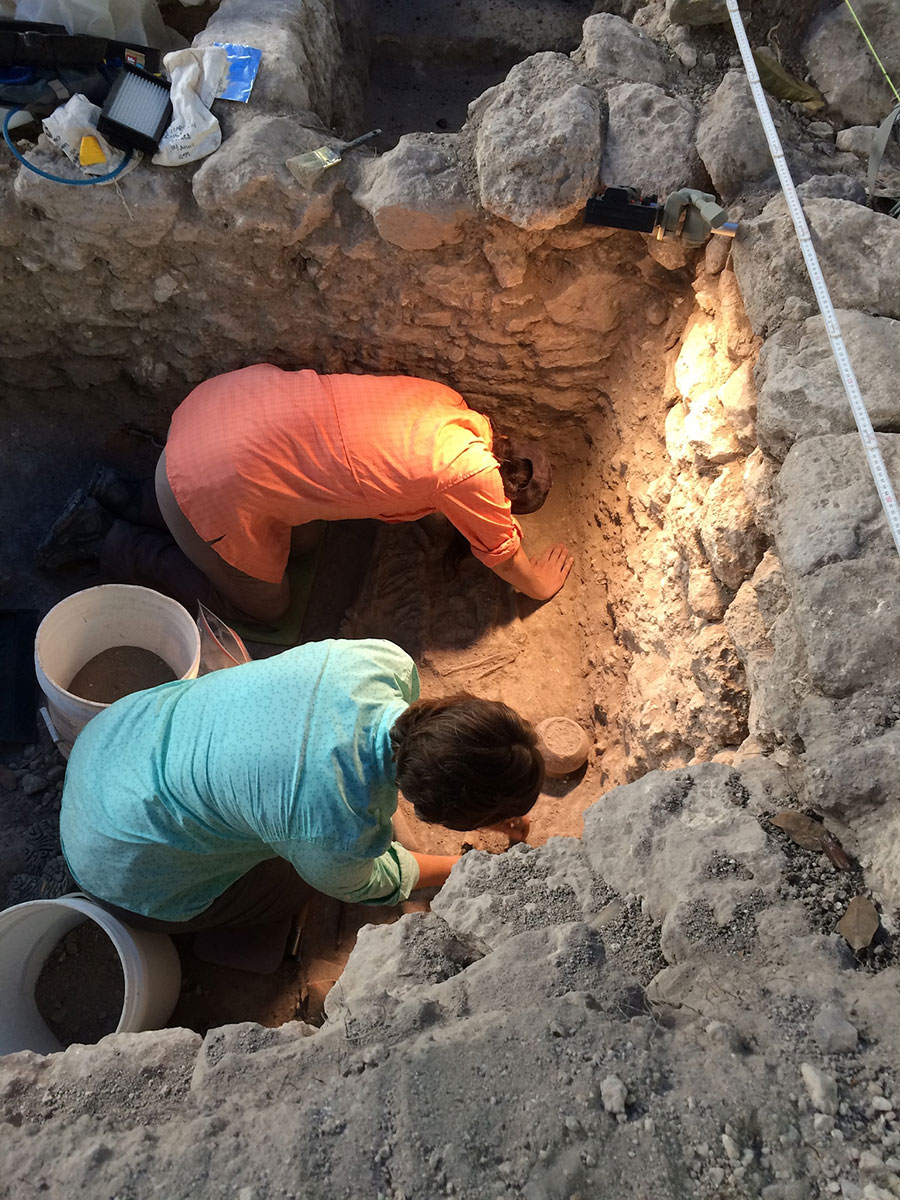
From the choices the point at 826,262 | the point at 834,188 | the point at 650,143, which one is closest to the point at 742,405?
the point at 826,262

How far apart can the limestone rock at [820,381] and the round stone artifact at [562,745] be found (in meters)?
1.41

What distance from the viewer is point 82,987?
8.14ft

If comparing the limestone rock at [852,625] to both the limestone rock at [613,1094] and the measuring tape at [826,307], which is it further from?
the limestone rock at [613,1094]

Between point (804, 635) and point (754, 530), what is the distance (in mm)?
449

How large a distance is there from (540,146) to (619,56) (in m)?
0.48

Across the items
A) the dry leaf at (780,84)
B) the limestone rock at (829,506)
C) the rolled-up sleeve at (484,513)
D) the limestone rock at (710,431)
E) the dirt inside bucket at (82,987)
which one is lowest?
the dirt inside bucket at (82,987)

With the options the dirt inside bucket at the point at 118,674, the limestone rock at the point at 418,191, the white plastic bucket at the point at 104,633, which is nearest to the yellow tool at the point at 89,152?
the limestone rock at the point at 418,191

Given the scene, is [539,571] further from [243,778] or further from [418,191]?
[243,778]

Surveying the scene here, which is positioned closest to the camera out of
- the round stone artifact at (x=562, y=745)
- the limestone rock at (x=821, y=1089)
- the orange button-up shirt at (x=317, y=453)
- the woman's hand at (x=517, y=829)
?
the limestone rock at (x=821, y=1089)

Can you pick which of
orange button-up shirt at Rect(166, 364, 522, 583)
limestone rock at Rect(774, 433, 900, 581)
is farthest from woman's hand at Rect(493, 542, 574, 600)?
limestone rock at Rect(774, 433, 900, 581)

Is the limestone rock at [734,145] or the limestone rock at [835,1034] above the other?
the limestone rock at [734,145]

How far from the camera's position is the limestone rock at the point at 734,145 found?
227 cm

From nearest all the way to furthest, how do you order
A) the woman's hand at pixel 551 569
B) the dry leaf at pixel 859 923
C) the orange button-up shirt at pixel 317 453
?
the dry leaf at pixel 859 923 → the orange button-up shirt at pixel 317 453 → the woman's hand at pixel 551 569

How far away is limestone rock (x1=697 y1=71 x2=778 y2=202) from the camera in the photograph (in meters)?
2.27
